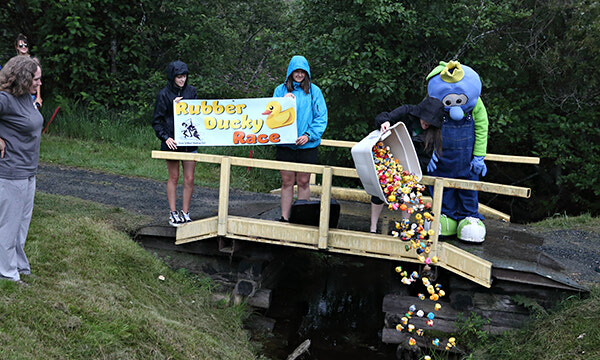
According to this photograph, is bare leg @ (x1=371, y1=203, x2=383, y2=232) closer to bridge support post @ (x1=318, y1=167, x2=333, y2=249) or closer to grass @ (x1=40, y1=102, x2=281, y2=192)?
bridge support post @ (x1=318, y1=167, x2=333, y2=249)

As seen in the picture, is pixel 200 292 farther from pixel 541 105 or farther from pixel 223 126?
pixel 541 105

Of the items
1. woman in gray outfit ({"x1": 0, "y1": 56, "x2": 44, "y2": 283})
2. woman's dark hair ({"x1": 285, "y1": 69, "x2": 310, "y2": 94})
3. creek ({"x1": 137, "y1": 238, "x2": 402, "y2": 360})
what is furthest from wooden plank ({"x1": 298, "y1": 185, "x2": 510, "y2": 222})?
woman in gray outfit ({"x1": 0, "y1": 56, "x2": 44, "y2": 283})

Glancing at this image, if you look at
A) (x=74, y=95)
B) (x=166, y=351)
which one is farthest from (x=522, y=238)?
(x=74, y=95)

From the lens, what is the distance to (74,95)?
1453cm

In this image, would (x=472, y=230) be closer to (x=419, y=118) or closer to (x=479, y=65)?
(x=419, y=118)

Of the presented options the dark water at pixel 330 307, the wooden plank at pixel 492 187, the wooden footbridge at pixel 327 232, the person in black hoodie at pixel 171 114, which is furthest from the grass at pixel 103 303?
the wooden plank at pixel 492 187

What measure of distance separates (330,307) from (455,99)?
3327 millimetres

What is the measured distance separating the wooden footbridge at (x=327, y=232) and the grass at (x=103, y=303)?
25.6 inches

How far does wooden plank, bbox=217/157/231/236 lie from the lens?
628cm

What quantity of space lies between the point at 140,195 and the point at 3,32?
25.6 feet

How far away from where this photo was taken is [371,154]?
5.29 m

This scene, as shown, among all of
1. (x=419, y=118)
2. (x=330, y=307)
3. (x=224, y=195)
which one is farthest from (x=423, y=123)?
(x=330, y=307)

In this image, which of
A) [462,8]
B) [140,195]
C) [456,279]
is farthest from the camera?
[462,8]

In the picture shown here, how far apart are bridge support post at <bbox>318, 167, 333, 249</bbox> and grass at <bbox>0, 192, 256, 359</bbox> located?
1.34 meters
